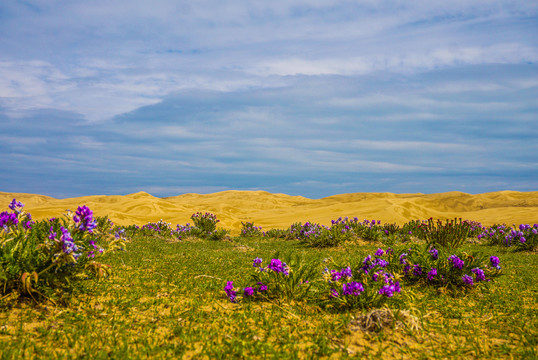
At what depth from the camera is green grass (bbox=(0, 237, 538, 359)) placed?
3.56 m

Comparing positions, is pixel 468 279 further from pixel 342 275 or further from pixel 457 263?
pixel 342 275

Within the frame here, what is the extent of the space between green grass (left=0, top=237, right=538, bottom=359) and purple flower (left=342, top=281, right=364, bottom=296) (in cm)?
25

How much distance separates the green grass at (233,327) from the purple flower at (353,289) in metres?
0.25

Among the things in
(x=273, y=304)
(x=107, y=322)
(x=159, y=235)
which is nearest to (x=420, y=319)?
(x=273, y=304)

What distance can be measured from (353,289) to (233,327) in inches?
63.3

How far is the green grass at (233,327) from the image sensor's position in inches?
140

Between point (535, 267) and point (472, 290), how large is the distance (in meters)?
4.84

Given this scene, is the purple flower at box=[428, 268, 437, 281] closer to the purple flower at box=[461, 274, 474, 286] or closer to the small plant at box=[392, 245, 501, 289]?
the small plant at box=[392, 245, 501, 289]

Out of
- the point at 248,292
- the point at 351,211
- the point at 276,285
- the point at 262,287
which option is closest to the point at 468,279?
the point at 276,285

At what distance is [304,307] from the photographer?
4918 millimetres

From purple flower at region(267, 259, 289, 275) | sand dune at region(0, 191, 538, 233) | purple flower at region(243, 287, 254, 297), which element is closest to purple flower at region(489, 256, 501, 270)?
purple flower at region(267, 259, 289, 275)

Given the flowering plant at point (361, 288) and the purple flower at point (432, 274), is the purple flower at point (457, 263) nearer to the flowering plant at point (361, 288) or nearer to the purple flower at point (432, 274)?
the purple flower at point (432, 274)

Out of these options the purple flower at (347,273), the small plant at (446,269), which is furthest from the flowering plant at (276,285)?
the small plant at (446,269)

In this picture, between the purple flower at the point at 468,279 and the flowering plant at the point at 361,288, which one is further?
the purple flower at the point at 468,279
